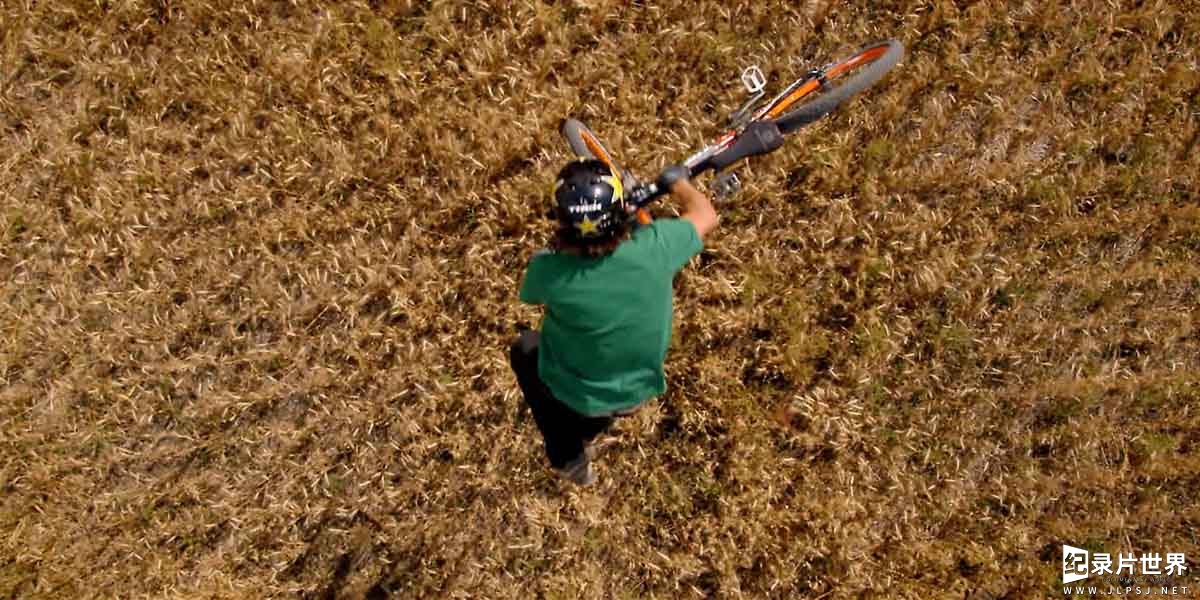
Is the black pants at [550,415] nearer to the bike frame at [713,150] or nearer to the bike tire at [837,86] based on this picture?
the bike frame at [713,150]

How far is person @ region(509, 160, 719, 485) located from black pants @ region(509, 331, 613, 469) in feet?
1.43

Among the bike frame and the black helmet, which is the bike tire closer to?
the bike frame

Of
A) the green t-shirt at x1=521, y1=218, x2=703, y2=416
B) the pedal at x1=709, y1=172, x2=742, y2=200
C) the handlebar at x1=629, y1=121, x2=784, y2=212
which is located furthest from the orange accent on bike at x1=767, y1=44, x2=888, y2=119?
the green t-shirt at x1=521, y1=218, x2=703, y2=416

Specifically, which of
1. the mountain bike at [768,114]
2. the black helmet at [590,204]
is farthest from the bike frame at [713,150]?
the black helmet at [590,204]

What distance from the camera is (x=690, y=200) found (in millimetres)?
4473

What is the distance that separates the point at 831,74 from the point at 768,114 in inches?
25.5

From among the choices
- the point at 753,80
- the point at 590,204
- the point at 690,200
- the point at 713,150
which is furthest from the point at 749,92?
the point at 590,204

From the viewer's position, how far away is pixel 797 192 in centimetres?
Result: 607

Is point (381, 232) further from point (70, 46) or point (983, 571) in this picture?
point (983, 571)

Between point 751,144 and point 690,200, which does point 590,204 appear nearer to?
point 690,200

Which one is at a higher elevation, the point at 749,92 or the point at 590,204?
the point at 590,204

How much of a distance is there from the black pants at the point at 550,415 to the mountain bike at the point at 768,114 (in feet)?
4.15

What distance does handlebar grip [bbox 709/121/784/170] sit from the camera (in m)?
4.76

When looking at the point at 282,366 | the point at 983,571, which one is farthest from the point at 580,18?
the point at 983,571
